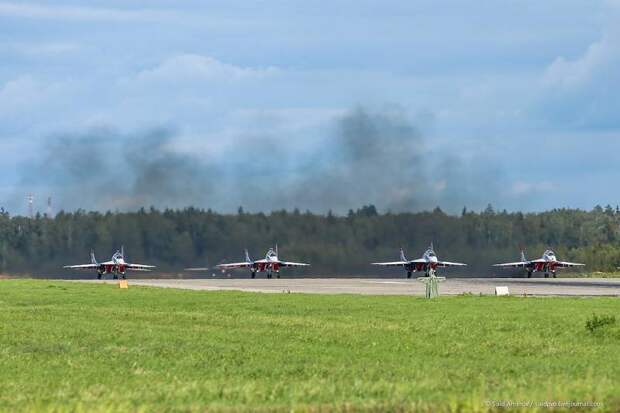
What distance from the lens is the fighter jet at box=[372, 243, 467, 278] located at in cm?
10781

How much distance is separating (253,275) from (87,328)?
83730mm

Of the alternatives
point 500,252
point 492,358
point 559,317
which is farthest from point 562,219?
point 492,358

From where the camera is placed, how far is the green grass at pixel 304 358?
17188 millimetres

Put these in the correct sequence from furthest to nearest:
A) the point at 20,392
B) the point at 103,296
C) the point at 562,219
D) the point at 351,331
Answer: the point at 562,219
the point at 103,296
the point at 351,331
the point at 20,392

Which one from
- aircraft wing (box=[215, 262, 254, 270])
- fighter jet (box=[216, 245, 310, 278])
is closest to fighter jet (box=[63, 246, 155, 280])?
aircraft wing (box=[215, 262, 254, 270])

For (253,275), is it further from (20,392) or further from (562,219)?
(20,392)

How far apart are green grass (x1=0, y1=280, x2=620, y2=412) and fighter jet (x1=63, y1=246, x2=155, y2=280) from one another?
69009mm

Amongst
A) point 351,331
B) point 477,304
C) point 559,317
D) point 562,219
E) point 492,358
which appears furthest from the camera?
point 562,219

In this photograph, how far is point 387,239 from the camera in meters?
116

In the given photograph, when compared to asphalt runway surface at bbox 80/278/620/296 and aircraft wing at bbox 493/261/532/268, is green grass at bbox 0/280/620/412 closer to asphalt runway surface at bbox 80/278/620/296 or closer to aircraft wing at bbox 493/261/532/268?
asphalt runway surface at bbox 80/278/620/296

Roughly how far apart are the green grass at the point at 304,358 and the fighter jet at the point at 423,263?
208 ft

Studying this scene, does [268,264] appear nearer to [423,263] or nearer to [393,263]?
[393,263]

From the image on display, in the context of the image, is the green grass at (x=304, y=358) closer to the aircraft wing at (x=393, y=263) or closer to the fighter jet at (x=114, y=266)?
the aircraft wing at (x=393, y=263)

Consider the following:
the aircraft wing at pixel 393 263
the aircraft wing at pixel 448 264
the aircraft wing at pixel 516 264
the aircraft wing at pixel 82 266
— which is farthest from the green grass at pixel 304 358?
the aircraft wing at pixel 82 266
